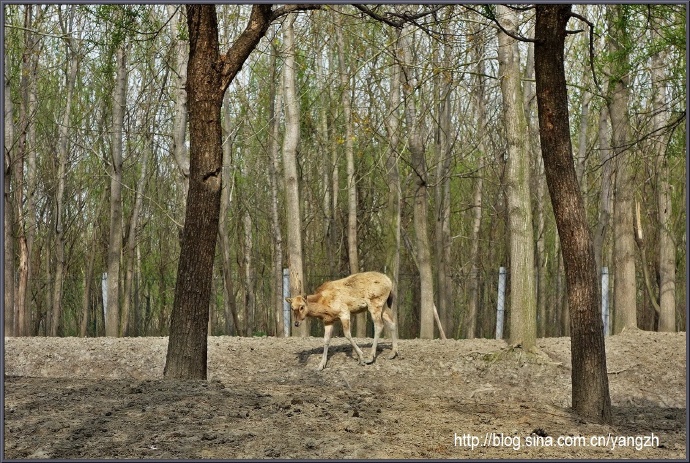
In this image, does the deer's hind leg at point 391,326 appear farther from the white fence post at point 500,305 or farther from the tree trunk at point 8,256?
the tree trunk at point 8,256

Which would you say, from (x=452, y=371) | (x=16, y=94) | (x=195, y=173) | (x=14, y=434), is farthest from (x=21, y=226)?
(x=14, y=434)

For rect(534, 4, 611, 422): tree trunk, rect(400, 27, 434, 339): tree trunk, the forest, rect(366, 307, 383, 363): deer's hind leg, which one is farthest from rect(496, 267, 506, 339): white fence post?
rect(534, 4, 611, 422): tree trunk

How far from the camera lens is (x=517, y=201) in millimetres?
14711

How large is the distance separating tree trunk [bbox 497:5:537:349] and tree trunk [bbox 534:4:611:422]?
503cm

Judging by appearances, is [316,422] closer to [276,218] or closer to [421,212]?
[421,212]

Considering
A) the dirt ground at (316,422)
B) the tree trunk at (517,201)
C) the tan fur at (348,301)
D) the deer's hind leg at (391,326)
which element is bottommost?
the dirt ground at (316,422)

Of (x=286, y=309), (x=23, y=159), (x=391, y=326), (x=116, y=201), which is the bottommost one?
(x=391, y=326)

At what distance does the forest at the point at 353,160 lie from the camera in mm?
16875

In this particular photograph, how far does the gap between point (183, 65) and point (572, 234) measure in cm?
1023

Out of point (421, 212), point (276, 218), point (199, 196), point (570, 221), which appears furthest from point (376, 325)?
point (276, 218)

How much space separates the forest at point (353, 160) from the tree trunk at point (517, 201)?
3cm

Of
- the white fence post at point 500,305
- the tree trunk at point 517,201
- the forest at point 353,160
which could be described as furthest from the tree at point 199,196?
the white fence post at point 500,305

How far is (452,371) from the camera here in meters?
15.2

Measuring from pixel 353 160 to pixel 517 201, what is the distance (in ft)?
28.8
